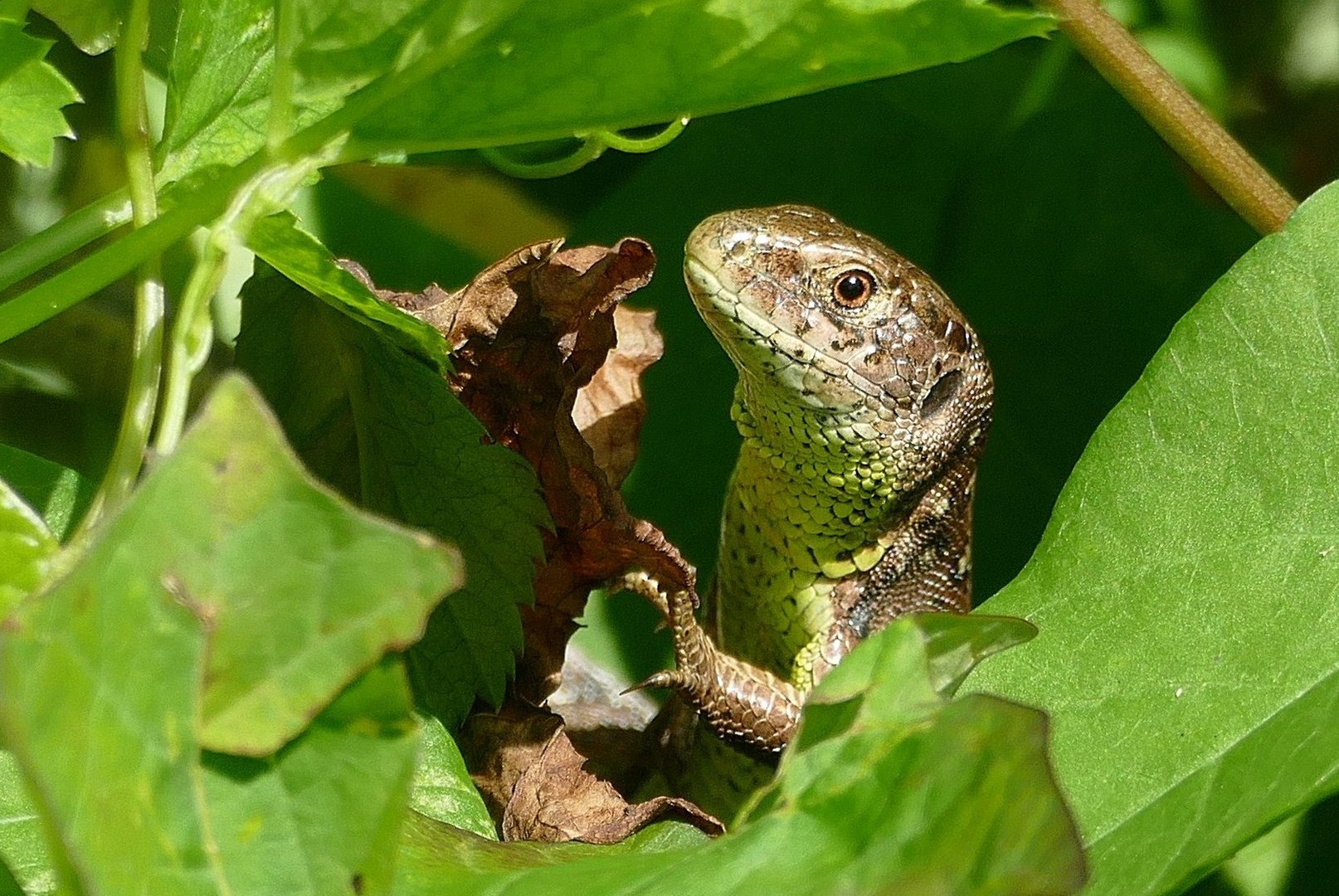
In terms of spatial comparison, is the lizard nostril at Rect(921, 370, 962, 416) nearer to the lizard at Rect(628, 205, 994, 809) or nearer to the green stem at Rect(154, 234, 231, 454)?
the lizard at Rect(628, 205, 994, 809)

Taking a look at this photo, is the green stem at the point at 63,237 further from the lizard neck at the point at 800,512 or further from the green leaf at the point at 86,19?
the lizard neck at the point at 800,512

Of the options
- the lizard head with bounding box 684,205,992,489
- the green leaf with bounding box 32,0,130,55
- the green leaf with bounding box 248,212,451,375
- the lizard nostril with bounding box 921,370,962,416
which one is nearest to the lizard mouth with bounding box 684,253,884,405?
the lizard head with bounding box 684,205,992,489

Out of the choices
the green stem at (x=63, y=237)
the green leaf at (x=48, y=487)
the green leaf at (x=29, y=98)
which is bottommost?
the green leaf at (x=48, y=487)

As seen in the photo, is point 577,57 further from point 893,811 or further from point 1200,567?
point 1200,567

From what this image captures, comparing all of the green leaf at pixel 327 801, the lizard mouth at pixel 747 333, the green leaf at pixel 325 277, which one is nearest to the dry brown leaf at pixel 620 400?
the lizard mouth at pixel 747 333

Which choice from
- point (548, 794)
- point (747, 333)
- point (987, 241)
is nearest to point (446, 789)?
point (548, 794)

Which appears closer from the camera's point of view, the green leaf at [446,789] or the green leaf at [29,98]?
the green leaf at [29,98]
